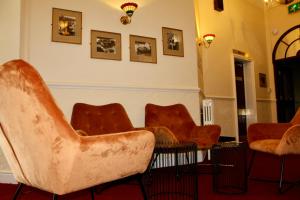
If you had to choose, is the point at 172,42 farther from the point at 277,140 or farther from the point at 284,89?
the point at 284,89

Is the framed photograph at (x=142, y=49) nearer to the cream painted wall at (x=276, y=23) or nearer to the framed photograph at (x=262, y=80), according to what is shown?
the framed photograph at (x=262, y=80)

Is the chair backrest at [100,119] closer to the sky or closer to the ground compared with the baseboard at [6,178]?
closer to the sky

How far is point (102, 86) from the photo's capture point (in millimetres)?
3346

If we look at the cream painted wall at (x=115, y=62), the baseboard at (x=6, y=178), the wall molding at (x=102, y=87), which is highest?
the cream painted wall at (x=115, y=62)

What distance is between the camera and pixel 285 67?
7.98 m

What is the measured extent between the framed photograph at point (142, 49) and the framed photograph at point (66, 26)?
0.70m

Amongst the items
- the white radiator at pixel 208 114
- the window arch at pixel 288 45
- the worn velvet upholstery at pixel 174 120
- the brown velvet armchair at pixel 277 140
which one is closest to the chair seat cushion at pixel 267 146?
the brown velvet armchair at pixel 277 140

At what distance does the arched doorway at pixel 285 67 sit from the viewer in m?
7.39

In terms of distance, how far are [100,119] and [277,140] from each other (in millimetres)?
1845

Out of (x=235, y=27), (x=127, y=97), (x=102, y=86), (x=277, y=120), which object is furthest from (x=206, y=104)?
(x=277, y=120)

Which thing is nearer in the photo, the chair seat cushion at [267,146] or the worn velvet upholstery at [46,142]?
the worn velvet upholstery at [46,142]

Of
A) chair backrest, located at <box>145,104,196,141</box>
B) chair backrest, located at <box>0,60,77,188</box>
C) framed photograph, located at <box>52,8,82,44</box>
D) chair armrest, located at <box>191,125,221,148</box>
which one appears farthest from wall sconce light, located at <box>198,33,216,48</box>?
chair backrest, located at <box>0,60,77,188</box>

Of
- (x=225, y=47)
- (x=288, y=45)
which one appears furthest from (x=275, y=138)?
(x=288, y=45)

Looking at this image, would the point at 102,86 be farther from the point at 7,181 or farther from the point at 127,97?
the point at 7,181
